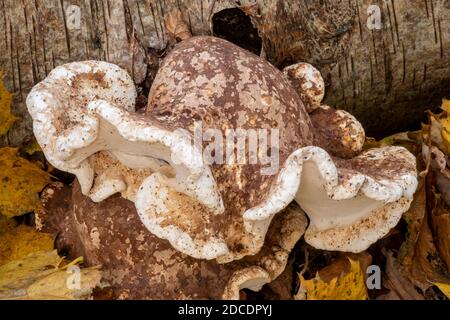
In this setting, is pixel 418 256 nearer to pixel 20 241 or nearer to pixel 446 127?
pixel 446 127

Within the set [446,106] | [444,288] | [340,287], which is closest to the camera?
[340,287]

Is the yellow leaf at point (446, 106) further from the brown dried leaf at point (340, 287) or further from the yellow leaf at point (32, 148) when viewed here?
the yellow leaf at point (32, 148)

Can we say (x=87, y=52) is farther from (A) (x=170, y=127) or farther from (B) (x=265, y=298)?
(B) (x=265, y=298)

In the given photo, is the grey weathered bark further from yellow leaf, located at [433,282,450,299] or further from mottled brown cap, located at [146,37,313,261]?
yellow leaf, located at [433,282,450,299]

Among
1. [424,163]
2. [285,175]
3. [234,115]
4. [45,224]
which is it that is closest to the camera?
[285,175]

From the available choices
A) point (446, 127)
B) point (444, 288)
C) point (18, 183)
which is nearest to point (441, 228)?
point (444, 288)
